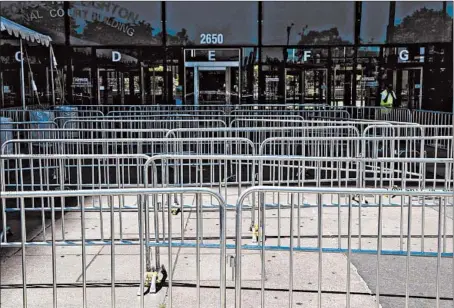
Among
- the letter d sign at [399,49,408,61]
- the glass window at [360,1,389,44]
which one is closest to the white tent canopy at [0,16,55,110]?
the glass window at [360,1,389,44]

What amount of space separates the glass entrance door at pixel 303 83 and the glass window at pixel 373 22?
1.79 meters

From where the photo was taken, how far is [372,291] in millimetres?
5352

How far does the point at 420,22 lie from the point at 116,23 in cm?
1016

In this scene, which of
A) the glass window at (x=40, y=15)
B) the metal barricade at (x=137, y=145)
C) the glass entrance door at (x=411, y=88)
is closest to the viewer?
the metal barricade at (x=137, y=145)

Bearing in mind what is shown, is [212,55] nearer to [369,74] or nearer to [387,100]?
[369,74]

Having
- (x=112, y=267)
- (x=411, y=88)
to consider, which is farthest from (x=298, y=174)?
(x=411, y=88)

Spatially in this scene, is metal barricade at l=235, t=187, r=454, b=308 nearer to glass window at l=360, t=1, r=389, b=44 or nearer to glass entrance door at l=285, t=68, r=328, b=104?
glass entrance door at l=285, t=68, r=328, b=104

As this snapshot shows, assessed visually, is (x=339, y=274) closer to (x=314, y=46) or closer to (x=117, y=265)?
(x=117, y=265)

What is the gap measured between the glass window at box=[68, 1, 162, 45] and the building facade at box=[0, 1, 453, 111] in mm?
34

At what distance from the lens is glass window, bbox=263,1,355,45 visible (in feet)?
61.6

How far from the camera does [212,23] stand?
18969mm

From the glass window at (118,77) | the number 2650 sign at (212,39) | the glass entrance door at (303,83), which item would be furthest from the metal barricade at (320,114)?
the glass window at (118,77)

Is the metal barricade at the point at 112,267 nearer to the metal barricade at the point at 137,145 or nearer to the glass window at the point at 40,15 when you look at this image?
the metal barricade at the point at 137,145

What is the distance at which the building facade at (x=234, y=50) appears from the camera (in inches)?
733
